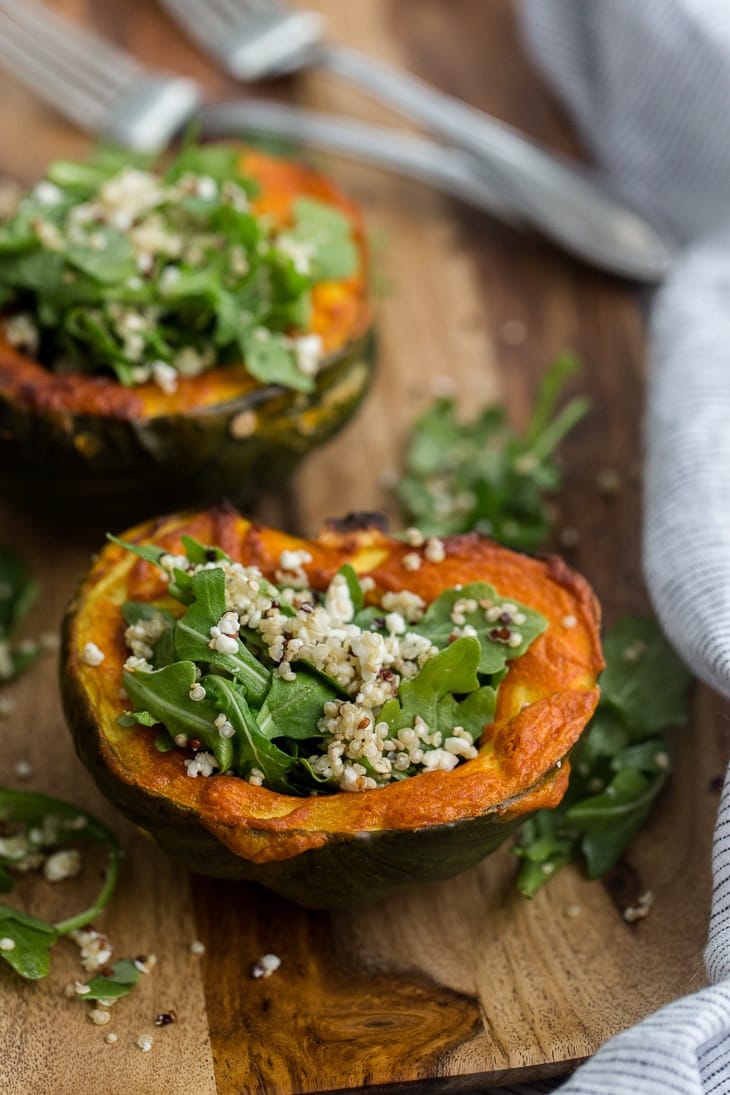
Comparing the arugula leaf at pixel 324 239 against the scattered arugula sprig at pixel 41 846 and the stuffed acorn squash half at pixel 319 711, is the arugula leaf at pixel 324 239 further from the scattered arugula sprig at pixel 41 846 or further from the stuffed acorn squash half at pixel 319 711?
the scattered arugula sprig at pixel 41 846

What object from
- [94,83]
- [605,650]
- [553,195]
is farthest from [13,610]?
[553,195]

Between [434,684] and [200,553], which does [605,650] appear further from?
[200,553]

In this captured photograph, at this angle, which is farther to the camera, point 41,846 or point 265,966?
point 41,846

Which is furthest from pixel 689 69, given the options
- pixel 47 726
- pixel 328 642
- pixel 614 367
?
pixel 47 726

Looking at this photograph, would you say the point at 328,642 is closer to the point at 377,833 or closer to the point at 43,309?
the point at 377,833

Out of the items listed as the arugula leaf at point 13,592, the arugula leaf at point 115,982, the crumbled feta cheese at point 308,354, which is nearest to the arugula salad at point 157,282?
the crumbled feta cheese at point 308,354

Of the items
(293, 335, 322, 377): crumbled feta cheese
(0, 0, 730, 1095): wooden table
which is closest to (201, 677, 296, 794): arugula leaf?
(0, 0, 730, 1095): wooden table
